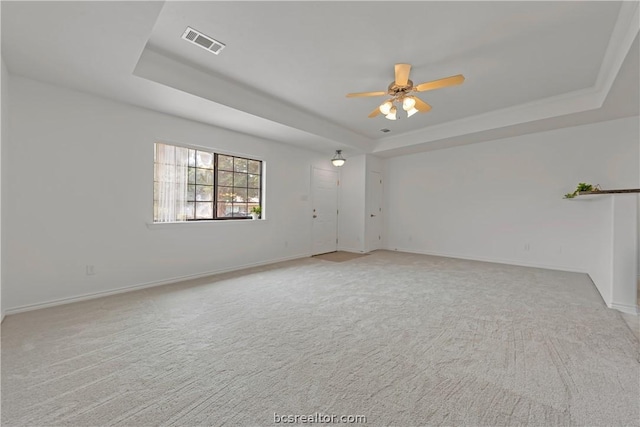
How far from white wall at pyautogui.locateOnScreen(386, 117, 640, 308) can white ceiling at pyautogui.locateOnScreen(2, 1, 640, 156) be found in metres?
0.65

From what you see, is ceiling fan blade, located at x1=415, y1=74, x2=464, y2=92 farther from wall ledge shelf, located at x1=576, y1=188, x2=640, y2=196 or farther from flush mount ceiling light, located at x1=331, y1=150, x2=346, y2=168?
flush mount ceiling light, located at x1=331, y1=150, x2=346, y2=168

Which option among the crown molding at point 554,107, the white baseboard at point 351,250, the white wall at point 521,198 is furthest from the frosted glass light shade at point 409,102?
the white baseboard at point 351,250

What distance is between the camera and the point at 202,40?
8.91ft

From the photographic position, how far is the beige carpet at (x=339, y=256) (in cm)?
602

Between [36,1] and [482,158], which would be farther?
[482,158]

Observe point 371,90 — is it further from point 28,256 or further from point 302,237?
point 28,256

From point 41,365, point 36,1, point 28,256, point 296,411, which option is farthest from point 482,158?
point 28,256

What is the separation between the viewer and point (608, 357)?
6.67 ft

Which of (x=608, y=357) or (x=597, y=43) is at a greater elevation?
(x=597, y=43)

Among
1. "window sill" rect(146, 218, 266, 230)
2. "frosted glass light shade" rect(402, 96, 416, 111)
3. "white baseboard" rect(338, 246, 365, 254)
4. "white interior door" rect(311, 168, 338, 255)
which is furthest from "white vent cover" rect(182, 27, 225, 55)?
"white baseboard" rect(338, 246, 365, 254)

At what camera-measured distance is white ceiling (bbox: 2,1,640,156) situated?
2.27 m

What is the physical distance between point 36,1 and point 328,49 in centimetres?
236

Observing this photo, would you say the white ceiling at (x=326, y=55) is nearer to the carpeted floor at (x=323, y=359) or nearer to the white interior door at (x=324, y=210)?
the white interior door at (x=324, y=210)

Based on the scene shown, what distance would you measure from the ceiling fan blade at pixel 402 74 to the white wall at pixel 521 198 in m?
3.13
